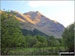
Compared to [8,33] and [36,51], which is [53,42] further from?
[8,33]

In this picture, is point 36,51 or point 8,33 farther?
point 36,51

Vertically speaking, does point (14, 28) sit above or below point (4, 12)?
below

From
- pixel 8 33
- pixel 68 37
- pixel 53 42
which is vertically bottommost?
pixel 53 42

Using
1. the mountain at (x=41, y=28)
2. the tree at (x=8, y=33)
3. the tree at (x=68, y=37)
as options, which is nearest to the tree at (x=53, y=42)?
the mountain at (x=41, y=28)

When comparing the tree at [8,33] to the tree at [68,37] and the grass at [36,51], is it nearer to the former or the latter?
the grass at [36,51]

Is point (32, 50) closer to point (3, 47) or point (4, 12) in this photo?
point (3, 47)

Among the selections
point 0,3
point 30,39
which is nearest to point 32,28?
point 30,39

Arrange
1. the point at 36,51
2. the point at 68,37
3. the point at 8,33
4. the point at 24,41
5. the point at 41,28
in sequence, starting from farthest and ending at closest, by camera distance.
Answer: the point at 68,37, the point at 41,28, the point at 24,41, the point at 36,51, the point at 8,33

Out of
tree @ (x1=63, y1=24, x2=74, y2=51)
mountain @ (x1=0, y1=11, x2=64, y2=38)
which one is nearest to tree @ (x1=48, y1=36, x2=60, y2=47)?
mountain @ (x1=0, y1=11, x2=64, y2=38)

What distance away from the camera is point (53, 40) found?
4.71 meters

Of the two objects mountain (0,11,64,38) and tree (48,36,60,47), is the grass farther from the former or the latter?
mountain (0,11,64,38)

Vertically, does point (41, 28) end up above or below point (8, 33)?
above

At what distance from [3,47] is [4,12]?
3.40 ft

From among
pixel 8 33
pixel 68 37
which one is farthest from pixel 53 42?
pixel 8 33
